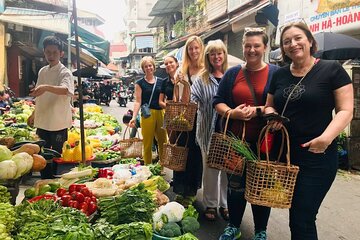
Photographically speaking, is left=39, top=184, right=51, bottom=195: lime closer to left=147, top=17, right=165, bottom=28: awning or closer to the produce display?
the produce display

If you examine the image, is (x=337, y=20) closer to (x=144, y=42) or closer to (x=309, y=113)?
(x=309, y=113)

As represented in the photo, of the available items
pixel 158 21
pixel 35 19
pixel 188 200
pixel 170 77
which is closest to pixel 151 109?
pixel 170 77

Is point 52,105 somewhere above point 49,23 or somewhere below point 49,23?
below

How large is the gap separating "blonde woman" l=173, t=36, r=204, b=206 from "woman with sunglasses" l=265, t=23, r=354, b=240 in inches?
68.1

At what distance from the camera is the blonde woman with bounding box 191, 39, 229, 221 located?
4122mm

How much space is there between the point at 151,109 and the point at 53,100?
5.14ft

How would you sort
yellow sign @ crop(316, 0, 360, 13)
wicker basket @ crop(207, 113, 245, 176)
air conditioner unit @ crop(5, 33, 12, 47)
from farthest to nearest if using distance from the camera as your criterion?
air conditioner unit @ crop(5, 33, 12, 47)
yellow sign @ crop(316, 0, 360, 13)
wicker basket @ crop(207, 113, 245, 176)

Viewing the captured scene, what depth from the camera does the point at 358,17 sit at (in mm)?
7906

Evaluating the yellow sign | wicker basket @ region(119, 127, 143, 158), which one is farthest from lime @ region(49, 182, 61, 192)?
the yellow sign

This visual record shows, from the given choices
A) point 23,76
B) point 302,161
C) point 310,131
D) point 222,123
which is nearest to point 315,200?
point 302,161

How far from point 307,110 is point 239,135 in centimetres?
83

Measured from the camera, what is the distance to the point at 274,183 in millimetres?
2707

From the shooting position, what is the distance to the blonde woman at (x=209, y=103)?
4122 millimetres

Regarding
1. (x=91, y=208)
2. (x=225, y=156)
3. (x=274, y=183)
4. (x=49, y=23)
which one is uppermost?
(x=49, y=23)
